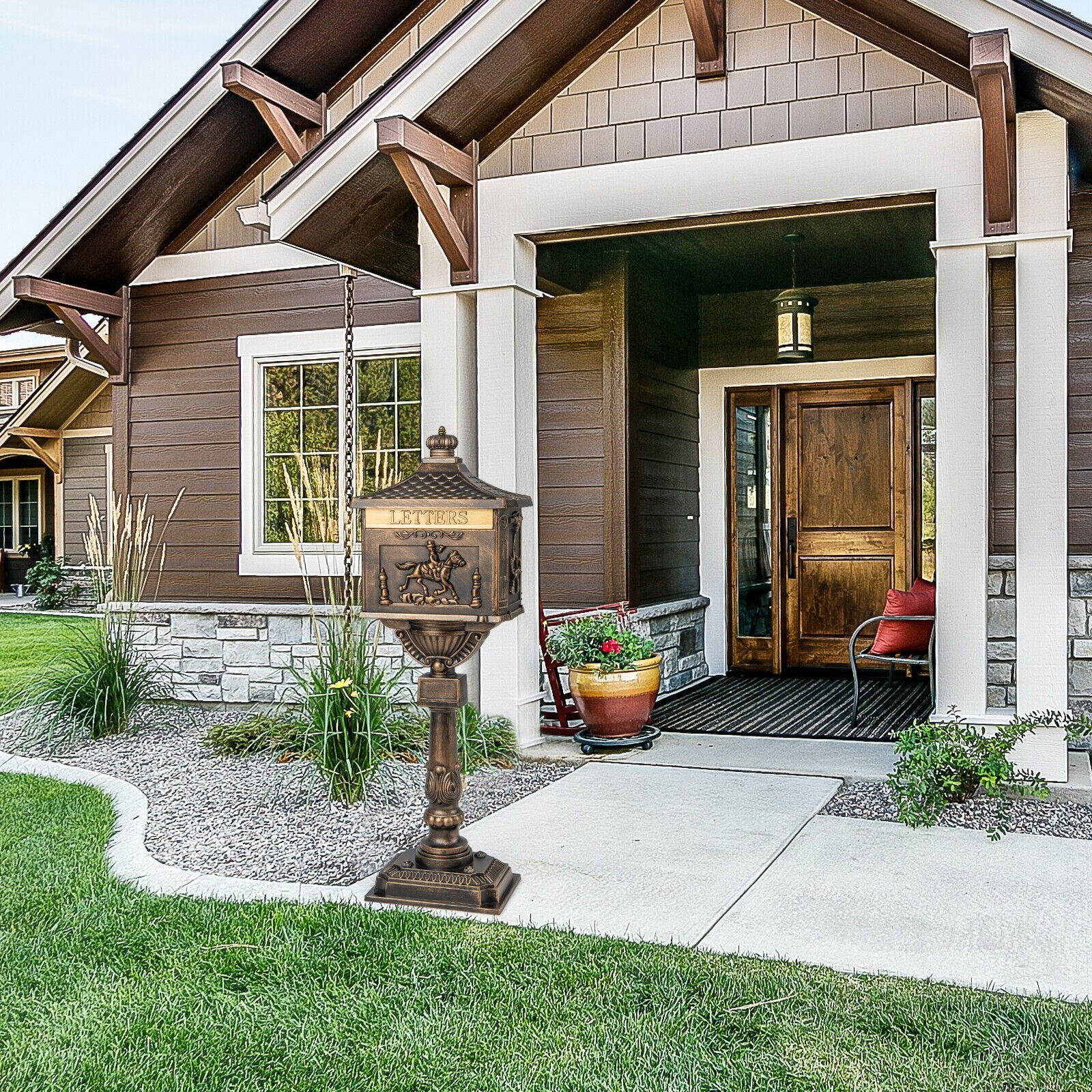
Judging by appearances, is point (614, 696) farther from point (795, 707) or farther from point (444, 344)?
point (444, 344)

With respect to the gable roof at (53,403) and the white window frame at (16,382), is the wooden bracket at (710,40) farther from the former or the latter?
the white window frame at (16,382)

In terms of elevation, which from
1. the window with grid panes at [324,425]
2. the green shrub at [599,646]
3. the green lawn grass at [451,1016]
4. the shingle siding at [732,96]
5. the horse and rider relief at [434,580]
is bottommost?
the green lawn grass at [451,1016]

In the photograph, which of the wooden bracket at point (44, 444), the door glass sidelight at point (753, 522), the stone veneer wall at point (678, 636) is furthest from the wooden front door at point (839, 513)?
the wooden bracket at point (44, 444)

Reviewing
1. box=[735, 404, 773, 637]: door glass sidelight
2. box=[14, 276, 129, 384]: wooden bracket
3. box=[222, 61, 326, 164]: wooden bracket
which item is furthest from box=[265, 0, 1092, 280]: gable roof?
box=[735, 404, 773, 637]: door glass sidelight

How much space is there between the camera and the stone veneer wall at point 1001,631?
17.8ft

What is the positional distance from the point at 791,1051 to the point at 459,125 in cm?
425

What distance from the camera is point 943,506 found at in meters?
4.64

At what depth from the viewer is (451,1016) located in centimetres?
257

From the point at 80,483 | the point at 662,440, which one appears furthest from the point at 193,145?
the point at 80,483

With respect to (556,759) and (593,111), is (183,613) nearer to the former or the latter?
(556,759)

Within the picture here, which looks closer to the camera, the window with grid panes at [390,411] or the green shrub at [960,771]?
the green shrub at [960,771]

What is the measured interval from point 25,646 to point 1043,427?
952cm

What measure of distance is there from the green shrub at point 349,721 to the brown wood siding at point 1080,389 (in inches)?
130

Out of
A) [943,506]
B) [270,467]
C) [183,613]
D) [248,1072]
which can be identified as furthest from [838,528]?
[248,1072]
